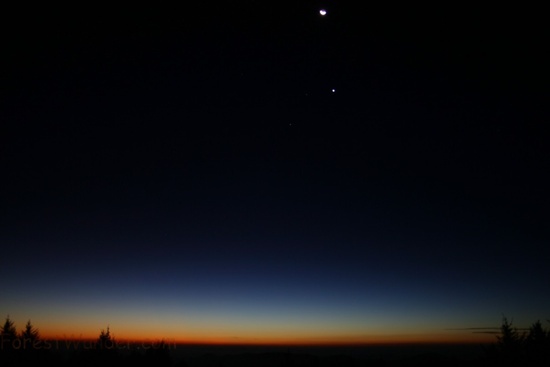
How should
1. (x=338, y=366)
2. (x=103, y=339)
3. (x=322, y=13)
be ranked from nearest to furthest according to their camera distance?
(x=322, y=13), (x=103, y=339), (x=338, y=366)

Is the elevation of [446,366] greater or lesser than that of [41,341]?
lesser

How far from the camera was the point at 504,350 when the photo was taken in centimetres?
3322

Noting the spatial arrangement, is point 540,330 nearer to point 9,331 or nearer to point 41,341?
point 41,341

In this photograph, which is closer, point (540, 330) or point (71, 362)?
point (540, 330)

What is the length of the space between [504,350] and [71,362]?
140 ft

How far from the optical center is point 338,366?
236 feet

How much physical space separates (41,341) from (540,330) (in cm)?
4795

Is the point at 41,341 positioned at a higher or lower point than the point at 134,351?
higher

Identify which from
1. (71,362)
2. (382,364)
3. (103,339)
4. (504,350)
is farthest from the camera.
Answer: (382,364)

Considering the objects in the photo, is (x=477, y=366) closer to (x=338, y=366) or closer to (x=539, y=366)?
(x=539, y=366)

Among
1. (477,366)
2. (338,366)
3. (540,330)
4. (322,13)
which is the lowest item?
(338,366)

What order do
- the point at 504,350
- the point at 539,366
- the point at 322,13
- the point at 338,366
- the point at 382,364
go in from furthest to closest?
the point at 338,366, the point at 382,364, the point at 504,350, the point at 539,366, the point at 322,13

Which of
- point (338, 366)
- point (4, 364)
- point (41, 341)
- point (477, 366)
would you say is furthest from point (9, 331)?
point (338, 366)

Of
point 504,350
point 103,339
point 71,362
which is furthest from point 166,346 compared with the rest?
point 504,350
